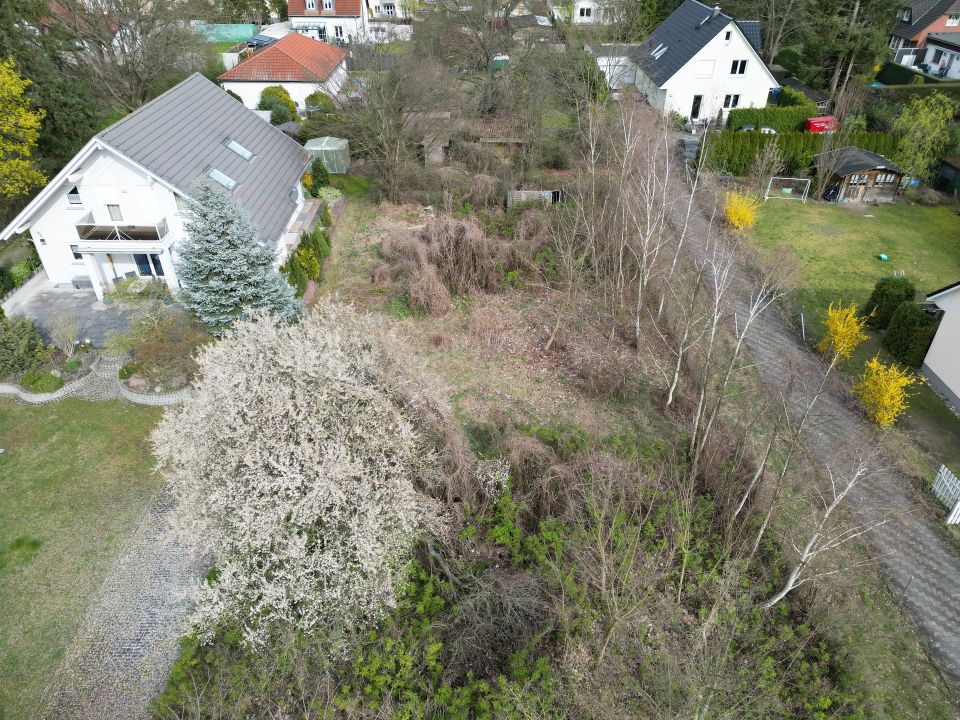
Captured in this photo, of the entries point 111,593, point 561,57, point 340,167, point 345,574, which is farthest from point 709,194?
point 111,593

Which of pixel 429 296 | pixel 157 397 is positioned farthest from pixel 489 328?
pixel 157 397

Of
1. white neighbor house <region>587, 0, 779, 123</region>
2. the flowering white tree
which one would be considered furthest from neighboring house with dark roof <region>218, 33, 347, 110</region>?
the flowering white tree

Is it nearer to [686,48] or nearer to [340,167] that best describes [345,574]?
[340,167]

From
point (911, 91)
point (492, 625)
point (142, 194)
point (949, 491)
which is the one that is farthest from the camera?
point (911, 91)

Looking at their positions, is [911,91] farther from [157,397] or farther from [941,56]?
[157,397]

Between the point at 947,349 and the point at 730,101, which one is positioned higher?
the point at 730,101

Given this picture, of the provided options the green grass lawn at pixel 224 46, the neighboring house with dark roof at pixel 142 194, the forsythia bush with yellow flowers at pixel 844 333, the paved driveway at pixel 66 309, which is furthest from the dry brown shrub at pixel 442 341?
the green grass lawn at pixel 224 46

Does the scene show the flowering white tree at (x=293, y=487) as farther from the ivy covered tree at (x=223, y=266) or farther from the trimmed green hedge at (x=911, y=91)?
the trimmed green hedge at (x=911, y=91)
